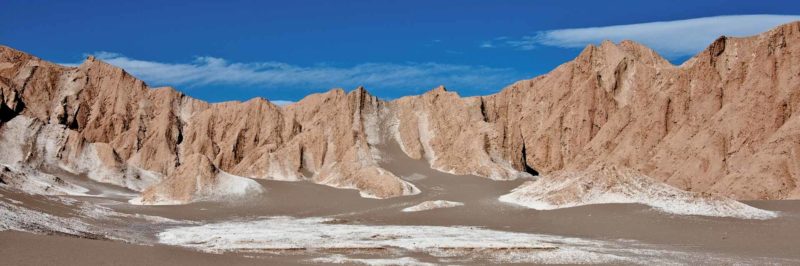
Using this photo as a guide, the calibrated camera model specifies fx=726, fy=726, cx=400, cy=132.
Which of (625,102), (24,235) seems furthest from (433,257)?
(625,102)

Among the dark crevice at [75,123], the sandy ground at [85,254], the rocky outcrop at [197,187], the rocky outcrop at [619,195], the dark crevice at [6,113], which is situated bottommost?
the sandy ground at [85,254]

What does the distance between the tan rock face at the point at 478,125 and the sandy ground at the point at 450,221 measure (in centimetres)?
619

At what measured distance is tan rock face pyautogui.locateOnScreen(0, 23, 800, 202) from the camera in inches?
2559

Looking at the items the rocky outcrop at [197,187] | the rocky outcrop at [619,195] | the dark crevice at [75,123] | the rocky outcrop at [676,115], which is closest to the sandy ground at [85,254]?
the rocky outcrop at [619,195]

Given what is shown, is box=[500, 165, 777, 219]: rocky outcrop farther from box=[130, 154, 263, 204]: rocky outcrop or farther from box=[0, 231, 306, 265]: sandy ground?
box=[0, 231, 306, 265]: sandy ground

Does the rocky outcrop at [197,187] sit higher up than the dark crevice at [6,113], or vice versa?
the dark crevice at [6,113]

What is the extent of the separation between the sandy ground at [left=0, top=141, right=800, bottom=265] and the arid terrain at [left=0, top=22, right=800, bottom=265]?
181 millimetres

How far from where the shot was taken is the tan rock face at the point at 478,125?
2559 inches

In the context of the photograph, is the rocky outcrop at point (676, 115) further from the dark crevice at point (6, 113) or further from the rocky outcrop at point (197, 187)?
the dark crevice at point (6, 113)

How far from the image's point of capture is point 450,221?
152ft

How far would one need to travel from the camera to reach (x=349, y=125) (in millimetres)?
93188

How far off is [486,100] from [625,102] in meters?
19.9

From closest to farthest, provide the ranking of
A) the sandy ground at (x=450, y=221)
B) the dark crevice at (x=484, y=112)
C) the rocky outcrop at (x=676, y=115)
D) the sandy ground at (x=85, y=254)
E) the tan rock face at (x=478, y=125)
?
1. the sandy ground at (x=85, y=254)
2. the sandy ground at (x=450, y=221)
3. the rocky outcrop at (x=676, y=115)
4. the tan rock face at (x=478, y=125)
5. the dark crevice at (x=484, y=112)

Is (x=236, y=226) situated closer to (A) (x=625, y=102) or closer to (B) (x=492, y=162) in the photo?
(B) (x=492, y=162)
